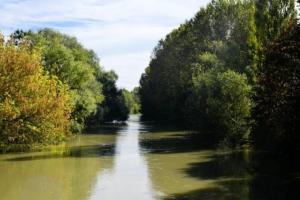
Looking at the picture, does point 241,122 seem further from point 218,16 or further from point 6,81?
point 218,16

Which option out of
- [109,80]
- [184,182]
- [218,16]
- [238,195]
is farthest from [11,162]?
[109,80]

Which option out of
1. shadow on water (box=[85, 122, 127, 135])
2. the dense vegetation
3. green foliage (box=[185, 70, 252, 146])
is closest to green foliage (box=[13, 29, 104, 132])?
shadow on water (box=[85, 122, 127, 135])

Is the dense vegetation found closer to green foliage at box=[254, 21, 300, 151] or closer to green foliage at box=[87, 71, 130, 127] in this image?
green foliage at box=[254, 21, 300, 151]

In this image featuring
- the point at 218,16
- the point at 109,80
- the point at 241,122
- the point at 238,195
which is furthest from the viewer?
the point at 109,80

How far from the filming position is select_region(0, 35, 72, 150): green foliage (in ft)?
125

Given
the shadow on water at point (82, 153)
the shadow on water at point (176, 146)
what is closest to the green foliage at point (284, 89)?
the shadow on water at point (176, 146)

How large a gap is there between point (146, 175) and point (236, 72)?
2572 centimetres

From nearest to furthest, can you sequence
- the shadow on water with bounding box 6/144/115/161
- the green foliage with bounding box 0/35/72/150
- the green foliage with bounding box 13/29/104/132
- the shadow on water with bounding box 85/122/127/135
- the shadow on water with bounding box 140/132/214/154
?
the green foliage with bounding box 0/35/72/150, the shadow on water with bounding box 6/144/115/161, the shadow on water with bounding box 140/132/214/154, the green foliage with bounding box 13/29/104/132, the shadow on water with bounding box 85/122/127/135

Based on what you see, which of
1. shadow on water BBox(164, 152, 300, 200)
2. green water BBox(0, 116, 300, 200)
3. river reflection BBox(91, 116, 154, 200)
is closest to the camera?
shadow on water BBox(164, 152, 300, 200)

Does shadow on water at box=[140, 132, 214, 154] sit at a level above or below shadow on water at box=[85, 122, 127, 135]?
below

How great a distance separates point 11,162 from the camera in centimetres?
3884

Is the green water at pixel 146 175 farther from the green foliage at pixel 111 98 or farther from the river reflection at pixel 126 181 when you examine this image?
the green foliage at pixel 111 98

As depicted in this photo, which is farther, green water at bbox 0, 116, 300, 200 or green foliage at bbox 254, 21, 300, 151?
green foliage at bbox 254, 21, 300, 151

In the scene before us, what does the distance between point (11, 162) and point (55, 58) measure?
24.0 metres
